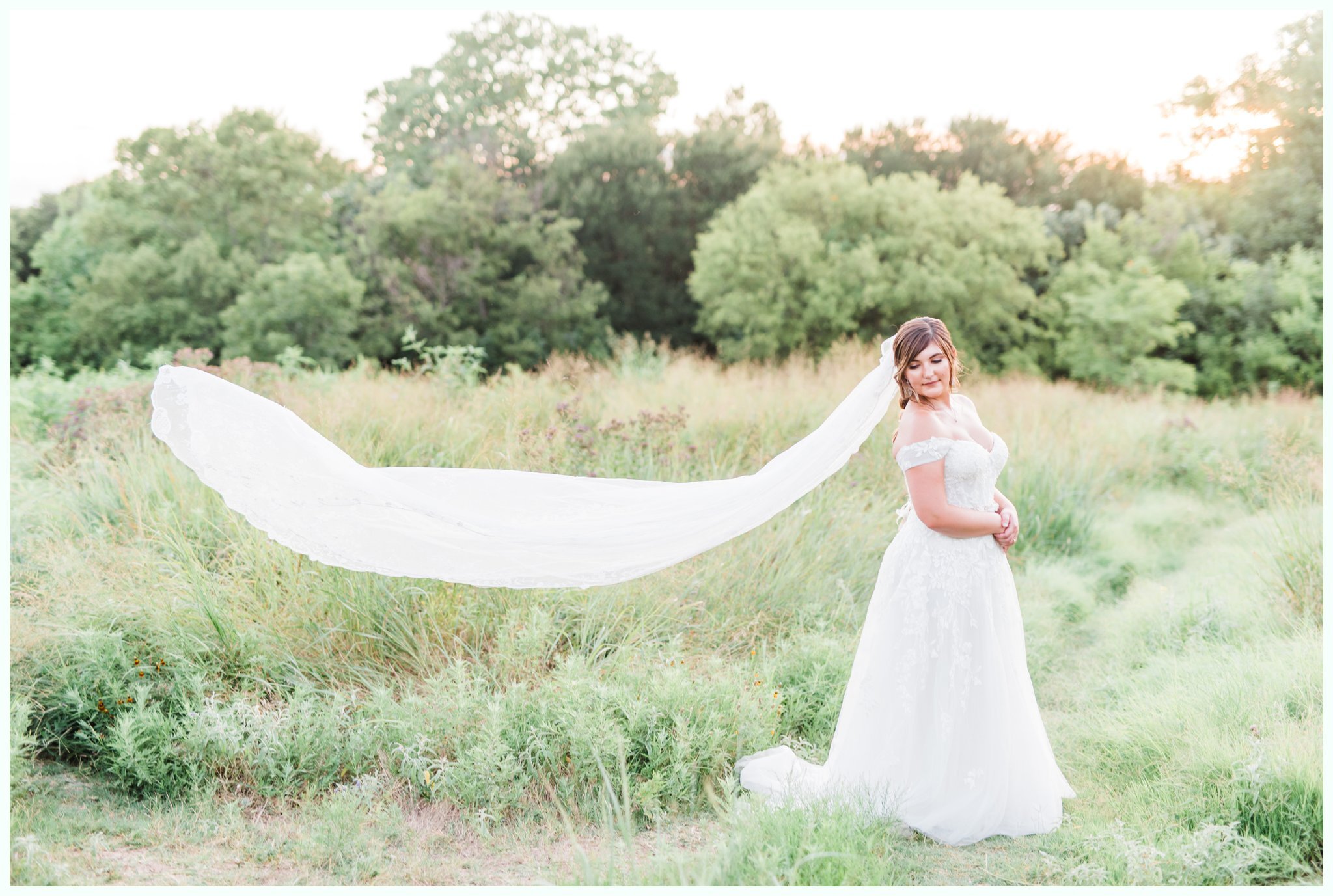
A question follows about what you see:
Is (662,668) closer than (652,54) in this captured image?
Yes

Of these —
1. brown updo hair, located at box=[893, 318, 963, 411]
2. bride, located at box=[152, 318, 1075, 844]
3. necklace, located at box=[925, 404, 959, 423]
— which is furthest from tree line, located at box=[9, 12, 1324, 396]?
necklace, located at box=[925, 404, 959, 423]

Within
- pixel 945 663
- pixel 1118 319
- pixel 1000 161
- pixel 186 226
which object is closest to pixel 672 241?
pixel 1000 161

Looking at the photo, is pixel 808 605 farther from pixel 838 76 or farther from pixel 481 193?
pixel 838 76

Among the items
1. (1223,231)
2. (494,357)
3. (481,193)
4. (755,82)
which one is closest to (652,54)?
(755,82)

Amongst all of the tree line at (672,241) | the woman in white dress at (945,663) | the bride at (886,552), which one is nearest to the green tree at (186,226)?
the tree line at (672,241)

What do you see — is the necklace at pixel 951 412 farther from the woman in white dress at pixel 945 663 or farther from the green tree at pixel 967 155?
the green tree at pixel 967 155

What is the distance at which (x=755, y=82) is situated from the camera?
27.0 meters

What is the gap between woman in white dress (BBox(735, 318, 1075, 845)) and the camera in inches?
149

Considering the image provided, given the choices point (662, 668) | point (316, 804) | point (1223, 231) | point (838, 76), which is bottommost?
point (316, 804)

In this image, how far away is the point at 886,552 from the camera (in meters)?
4.22

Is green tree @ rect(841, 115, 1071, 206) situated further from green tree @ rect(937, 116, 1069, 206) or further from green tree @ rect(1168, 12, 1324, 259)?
green tree @ rect(1168, 12, 1324, 259)

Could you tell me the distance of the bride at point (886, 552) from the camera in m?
3.82

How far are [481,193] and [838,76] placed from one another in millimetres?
9586

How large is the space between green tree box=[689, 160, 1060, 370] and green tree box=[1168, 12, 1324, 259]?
6.63m
